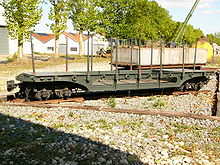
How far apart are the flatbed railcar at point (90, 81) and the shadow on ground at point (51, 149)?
9.36 feet

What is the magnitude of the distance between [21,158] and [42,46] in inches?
2247

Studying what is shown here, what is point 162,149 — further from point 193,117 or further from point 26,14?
point 26,14

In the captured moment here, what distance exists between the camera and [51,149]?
17.7 ft

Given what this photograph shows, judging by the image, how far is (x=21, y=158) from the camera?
5.02 m

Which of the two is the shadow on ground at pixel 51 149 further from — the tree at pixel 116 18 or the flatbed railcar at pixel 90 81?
the tree at pixel 116 18

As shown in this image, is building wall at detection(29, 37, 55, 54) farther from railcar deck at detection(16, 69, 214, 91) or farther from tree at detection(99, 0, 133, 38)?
railcar deck at detection(16, 69, 214, 91)

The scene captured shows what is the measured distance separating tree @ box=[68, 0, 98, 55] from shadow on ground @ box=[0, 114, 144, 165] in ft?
92.6

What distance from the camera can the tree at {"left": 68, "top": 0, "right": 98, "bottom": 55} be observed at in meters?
33.4

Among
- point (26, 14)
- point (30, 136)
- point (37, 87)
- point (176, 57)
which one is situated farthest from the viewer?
point (26, 14)

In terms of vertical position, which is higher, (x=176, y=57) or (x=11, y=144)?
(x=176, y=57)

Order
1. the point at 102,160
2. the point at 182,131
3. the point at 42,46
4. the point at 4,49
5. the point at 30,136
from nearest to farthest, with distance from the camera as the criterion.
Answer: the point at 102,160 < the point at 30,136 < the point at 182,131 < the point at 4,49 < the point at 42,46

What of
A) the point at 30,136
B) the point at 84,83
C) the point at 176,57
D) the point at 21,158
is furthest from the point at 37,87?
the point at 176,57

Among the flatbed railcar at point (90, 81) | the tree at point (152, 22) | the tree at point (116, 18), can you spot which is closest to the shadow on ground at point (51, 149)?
the flatbed railcar at point (90, 81)

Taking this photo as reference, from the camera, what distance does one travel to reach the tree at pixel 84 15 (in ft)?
110
